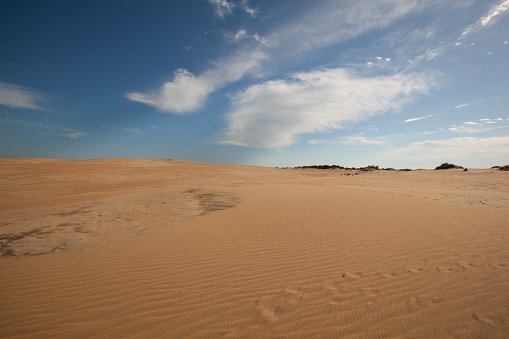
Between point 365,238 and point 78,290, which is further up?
point 365,238

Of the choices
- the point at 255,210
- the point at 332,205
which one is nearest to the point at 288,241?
the point at 255,210

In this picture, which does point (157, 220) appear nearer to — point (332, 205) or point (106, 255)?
point (106, 255)

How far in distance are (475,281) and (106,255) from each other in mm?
6119

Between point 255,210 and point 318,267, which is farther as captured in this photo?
point 255,210

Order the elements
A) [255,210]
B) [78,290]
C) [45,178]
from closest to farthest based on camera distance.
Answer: [78,290] < [255,210] < [45,178]

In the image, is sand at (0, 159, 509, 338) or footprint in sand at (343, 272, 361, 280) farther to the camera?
footprint in sand at (343, 272, 361, 280)

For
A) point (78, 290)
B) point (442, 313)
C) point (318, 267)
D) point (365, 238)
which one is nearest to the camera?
point (442, 313)

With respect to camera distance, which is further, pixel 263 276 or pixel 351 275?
pixel 263 276

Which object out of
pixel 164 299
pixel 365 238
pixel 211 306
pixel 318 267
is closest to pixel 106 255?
pixel 164 299

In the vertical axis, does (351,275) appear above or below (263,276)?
above

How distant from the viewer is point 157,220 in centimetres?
→ 703

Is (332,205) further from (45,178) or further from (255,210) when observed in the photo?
(45,178)

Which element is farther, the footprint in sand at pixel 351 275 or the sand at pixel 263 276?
the footprint in sand at pixel 351 275

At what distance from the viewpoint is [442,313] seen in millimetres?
2398
